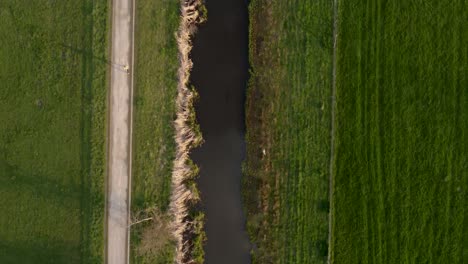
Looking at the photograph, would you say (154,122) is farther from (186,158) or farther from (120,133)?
(186,158)

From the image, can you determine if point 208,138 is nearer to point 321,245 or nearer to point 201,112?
point 201,112

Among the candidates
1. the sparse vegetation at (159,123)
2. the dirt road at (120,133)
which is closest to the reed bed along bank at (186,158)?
the sparse vegetation at (159,123)

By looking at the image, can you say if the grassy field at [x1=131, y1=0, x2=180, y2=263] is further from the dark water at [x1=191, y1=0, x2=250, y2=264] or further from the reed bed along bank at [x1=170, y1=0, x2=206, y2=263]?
the dark water at [x1=191, y1=0, x2=250, y2=264]

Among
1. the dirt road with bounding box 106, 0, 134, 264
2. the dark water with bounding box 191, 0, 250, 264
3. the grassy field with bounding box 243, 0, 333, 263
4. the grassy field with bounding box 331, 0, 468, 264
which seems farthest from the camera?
the dark water with bounding box 191, 0, 250, 264

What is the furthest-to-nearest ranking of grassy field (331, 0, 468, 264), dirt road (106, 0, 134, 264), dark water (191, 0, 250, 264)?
dark water (191, 0, 250, 264) < dirt road (106, 0, 134, 264) < grassy field (331, 0, 468, 264)

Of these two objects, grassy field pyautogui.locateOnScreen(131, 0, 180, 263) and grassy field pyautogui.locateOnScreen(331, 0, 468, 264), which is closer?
grassy field pyautogui.locateOnScreen(331, 0, 468, 264)

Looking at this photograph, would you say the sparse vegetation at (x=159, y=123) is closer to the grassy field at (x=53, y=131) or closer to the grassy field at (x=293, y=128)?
the grassy field at (x=53, y=131)

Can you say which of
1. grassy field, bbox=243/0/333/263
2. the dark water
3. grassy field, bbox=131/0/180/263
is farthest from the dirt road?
grassy field, bbox=243/0/333/263
